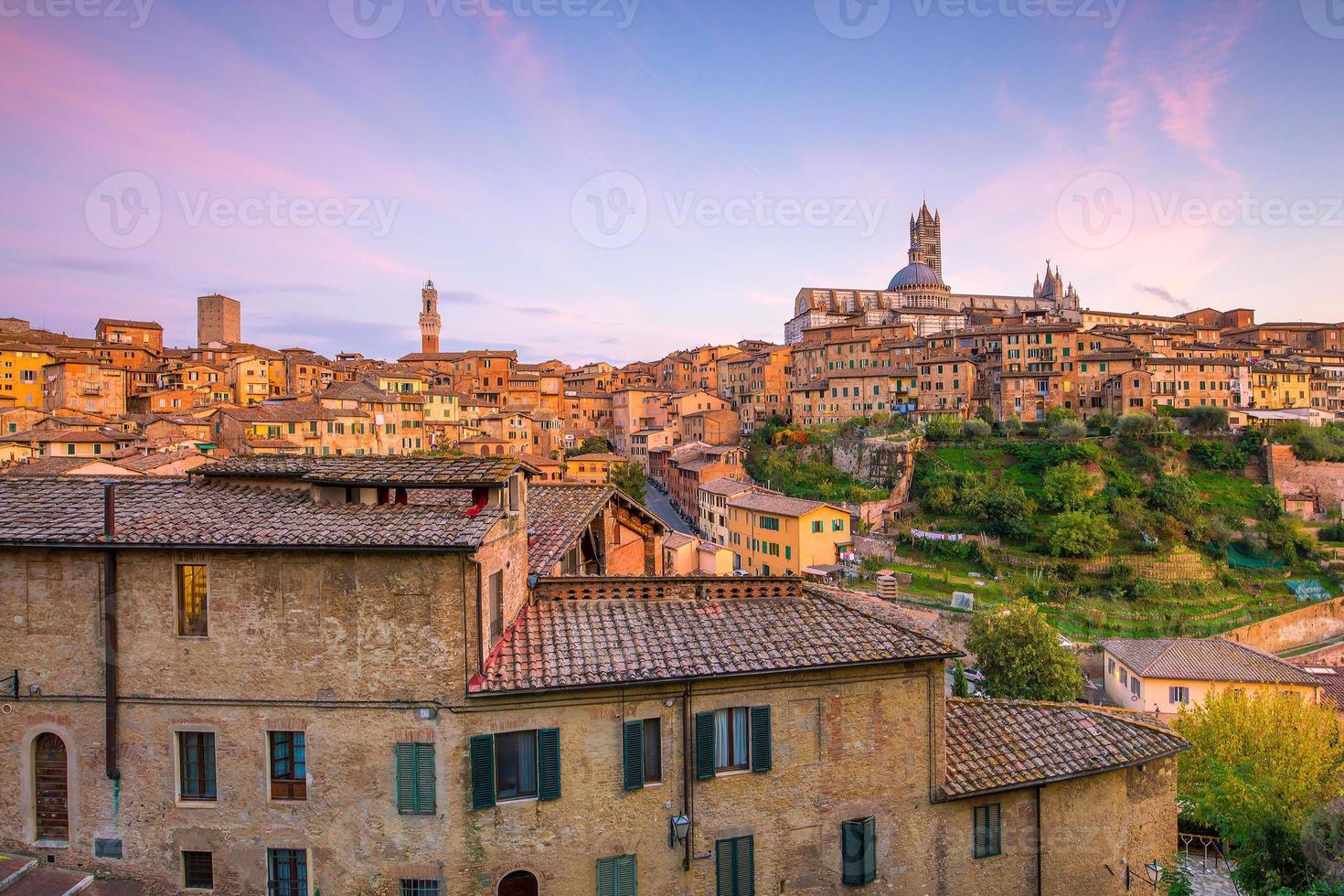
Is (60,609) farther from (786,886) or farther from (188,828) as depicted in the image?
(786,886)

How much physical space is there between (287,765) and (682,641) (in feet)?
19.2

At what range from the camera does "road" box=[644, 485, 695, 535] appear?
6538 cm

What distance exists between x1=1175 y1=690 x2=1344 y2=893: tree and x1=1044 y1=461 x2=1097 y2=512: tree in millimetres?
30058

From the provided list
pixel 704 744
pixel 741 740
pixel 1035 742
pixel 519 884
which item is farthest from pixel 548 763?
pixel 1035 742

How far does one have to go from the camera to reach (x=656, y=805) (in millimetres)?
10781

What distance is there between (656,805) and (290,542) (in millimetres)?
6424

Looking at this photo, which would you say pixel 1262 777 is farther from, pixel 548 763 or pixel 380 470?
pixel 380 470

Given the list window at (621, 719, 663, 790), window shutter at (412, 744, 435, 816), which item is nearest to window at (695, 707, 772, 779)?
window at (621, 719, 663, 790)

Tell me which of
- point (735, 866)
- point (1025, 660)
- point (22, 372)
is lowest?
point (1025, 660)

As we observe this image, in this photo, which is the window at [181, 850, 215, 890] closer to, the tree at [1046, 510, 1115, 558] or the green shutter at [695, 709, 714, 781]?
the green shutter at [695, 709, 714, 781]

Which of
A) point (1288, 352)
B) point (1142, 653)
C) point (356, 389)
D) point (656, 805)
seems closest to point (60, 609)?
point (656, 805)

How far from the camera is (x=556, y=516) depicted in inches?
611

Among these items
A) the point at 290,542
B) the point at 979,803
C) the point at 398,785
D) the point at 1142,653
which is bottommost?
the point at 1142,653

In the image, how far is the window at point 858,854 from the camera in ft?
37.9
